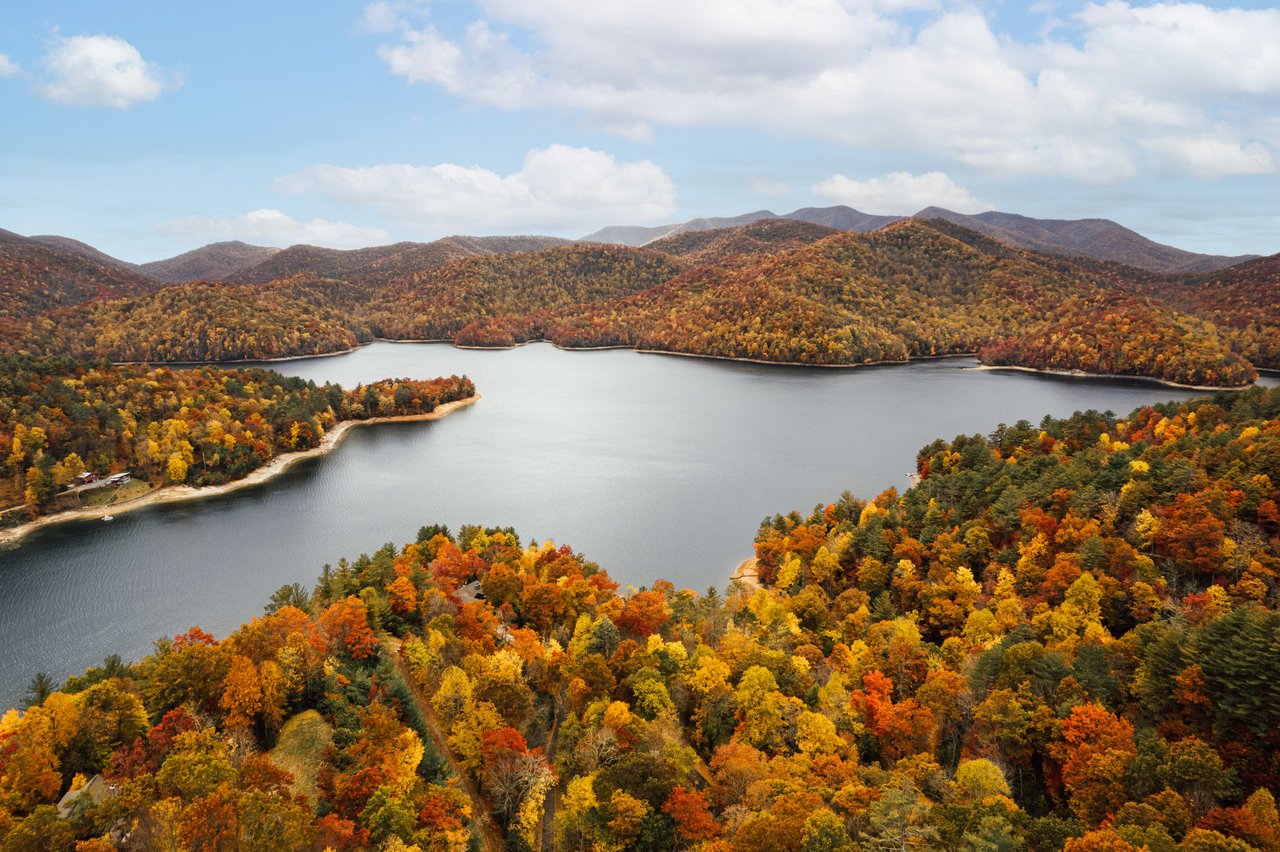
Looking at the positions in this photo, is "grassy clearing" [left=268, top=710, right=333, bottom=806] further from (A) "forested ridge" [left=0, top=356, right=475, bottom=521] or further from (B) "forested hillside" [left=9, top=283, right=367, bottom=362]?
(B) "forested hillside" [left=9, top=283, right=367, bottom=362]

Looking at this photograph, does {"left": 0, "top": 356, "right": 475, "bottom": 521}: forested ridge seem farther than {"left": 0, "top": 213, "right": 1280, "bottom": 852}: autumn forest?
Yes

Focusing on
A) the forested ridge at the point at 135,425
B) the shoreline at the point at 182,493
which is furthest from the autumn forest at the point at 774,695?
the forested ridge at the point at 135,425

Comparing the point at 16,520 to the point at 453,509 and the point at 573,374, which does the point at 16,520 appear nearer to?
the point at 453,509

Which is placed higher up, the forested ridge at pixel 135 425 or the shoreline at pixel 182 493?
the forested ridge at pixel 135 425

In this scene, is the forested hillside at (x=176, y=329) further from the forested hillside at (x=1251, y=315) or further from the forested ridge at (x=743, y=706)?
the forested hillside at (x=1251, y=315)

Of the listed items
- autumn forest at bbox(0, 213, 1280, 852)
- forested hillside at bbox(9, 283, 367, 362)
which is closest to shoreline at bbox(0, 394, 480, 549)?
autumn forest at bbox(0, 213, 1280, 852)

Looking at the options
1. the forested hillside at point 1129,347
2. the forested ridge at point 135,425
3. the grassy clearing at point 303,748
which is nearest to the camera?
the grassy clearing at point 303,748
